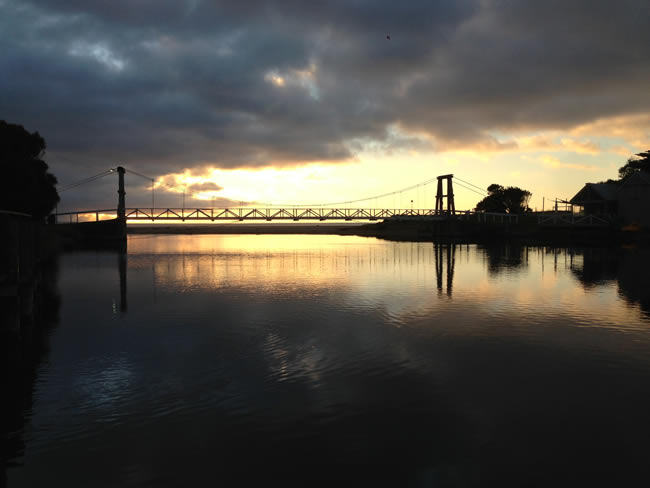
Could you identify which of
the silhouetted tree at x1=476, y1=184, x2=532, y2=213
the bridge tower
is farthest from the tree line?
the bridge tower

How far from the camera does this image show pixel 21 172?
132 ft

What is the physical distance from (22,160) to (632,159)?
129 meters

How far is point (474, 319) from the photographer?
2030 cm

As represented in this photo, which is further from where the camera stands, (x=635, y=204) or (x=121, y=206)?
(x=121, y=206)

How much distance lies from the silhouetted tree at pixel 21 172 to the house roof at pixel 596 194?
89319mm

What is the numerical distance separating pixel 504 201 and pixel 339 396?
148 metres

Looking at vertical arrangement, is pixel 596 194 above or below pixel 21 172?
above

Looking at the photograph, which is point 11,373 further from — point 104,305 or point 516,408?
point 516,408

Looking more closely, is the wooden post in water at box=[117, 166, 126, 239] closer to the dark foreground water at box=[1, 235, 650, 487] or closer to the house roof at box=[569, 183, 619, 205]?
the dark foreground water at box=[1, 235, 650, 487]

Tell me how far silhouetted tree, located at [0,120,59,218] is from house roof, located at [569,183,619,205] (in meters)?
89.3

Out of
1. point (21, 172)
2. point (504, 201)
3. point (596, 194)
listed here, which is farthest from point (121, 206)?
point (504, 201)

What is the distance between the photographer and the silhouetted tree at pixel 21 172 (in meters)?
39.6

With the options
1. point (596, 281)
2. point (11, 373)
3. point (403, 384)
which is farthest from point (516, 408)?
point (596, 281)

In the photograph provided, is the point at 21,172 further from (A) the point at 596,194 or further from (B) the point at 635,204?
(A) the point at 596,194
